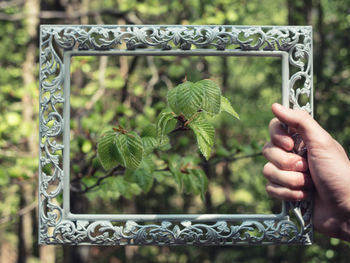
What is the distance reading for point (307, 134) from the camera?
2.72 ft

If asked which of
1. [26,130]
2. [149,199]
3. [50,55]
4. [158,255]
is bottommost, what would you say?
[158,255]

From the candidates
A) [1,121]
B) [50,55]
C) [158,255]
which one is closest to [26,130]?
[1,121]

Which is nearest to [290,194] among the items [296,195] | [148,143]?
[296,195]

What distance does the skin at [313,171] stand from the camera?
2.72ft

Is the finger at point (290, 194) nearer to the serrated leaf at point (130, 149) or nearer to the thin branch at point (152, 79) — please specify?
the serrated leaf at point (130, 149)

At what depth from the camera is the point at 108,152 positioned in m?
0.84

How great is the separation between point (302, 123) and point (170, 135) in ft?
5.05

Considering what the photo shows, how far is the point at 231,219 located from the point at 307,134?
0.88 ft

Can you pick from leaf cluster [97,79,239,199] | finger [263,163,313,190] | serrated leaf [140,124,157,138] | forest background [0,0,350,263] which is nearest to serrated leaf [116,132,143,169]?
leaf cluster [97,79,239,199]

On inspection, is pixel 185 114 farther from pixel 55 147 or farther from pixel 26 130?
A: pixel 26 130

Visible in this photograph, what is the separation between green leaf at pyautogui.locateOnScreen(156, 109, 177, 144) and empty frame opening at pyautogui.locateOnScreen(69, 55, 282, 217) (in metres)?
0.10

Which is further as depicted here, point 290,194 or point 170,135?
point 170,135

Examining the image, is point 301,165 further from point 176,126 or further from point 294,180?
point 176,126

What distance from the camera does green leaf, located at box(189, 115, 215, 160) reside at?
0.80 meters
